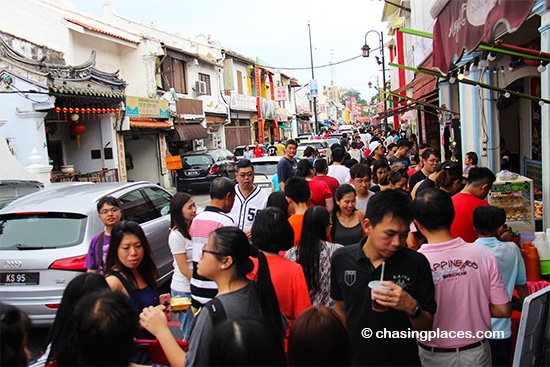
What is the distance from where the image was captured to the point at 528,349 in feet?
8.95

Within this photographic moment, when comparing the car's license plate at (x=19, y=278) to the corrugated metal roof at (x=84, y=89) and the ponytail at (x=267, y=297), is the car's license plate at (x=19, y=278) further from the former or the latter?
the corrugated metal roof at (x=84, y=89)

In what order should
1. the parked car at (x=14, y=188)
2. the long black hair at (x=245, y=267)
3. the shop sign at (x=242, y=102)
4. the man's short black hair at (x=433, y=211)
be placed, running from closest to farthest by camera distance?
the long black hair at (x=245, y=267) → the man's short black hair at (x=433, y=211) → the parked car at (x=14, y=188) → the shop sign at (x=242, y=102)

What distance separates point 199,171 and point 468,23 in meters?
14.9

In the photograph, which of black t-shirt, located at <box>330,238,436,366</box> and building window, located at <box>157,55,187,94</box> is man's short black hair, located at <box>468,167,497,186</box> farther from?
building window, located at <box>157,55,187,94</box>

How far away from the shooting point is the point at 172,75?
75.3ft

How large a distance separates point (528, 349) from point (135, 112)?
1757cm

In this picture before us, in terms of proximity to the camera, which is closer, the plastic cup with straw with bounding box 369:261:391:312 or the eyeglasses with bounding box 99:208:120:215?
the plastic cup with straw with bounding box 369:261:391:312

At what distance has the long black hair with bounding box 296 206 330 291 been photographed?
3361 mm

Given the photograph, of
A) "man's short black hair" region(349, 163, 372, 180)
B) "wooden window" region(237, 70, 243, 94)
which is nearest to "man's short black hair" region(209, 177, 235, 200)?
"man's short black hair" region(349, 163, 372, 180)

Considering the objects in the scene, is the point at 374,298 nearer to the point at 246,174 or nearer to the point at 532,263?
the point at 532,263

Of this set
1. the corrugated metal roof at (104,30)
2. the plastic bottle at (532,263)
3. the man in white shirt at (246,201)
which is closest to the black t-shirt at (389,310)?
the plastic bottle at (532,263)

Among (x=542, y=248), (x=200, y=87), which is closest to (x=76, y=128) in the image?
(x=200, y=87)

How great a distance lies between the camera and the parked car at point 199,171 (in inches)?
707

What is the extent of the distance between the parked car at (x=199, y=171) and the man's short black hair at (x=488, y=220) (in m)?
14.8
